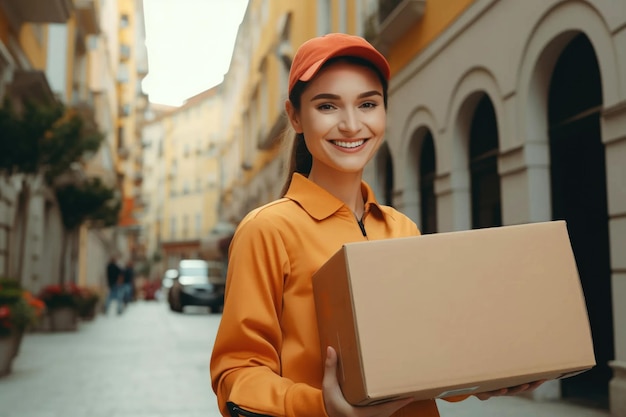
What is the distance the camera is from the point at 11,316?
823 centimetres

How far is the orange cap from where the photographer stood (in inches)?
64.5

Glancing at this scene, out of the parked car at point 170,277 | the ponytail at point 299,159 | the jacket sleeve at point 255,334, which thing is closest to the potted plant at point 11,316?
the ponytail at point 299,159

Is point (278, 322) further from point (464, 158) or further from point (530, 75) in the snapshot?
point (464, 158)

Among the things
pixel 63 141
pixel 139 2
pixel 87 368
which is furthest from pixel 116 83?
pixel 87 368

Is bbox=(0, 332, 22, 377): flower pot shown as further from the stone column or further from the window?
the window

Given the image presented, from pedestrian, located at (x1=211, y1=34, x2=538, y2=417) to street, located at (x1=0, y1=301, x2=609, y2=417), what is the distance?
459 centimetres

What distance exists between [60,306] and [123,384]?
8.00 m

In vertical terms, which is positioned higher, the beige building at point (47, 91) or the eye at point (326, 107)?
the beige building at point (47, 91)

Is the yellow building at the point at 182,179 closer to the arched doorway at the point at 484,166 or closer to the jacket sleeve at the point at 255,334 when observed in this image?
the arched doorway at the point at 484,166

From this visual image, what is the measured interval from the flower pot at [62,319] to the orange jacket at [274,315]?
14535 millimetres

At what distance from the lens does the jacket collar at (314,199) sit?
169 cm

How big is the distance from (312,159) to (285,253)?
1.47ft

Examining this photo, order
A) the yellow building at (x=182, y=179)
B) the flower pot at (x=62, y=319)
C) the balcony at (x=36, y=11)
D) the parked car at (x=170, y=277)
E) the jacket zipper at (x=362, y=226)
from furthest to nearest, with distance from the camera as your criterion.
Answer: the yellow building at (x=182, y=179)
the parked car at (x=170, y=277)
the flower pot at (x=62, y=319)
the balcony at (x=36, y=11)
the jacket zipper at (x=362, y=226)

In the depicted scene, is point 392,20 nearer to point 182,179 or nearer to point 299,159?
point 299,159
